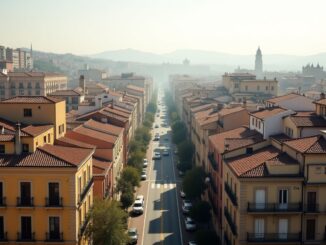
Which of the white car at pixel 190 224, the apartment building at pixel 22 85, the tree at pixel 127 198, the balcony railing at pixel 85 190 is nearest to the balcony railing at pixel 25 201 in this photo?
the balcony railing at pixel 85 190

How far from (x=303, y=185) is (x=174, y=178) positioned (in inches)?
1819

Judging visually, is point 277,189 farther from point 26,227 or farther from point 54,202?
point 26,227

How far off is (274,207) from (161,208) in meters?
28.9

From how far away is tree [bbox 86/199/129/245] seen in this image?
4347 cm

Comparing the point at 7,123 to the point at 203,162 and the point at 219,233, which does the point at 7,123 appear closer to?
the point at 219,233

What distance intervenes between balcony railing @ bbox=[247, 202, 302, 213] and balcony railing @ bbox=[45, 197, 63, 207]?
15042 mm

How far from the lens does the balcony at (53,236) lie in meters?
40.7

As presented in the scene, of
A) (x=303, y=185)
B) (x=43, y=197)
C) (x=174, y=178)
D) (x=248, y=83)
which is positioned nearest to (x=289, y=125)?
(x=303, y=185)

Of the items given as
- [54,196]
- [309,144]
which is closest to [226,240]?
[309,144]

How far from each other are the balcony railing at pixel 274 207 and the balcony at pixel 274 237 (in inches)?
79.6

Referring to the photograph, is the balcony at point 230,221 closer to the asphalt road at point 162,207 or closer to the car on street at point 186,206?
the asphalt road at point 162,207

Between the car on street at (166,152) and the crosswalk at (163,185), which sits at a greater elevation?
the car on street at (166,152)

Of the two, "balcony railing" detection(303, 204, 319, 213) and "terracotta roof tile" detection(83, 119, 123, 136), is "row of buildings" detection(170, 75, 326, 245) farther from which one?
"terracotta roof tile" detection(83, 119, 123, 136)

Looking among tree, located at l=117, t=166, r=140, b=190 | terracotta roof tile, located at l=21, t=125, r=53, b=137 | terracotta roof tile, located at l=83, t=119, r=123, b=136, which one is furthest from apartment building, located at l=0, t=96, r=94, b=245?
tree, located at l=117, t=166, r=140, b=190
